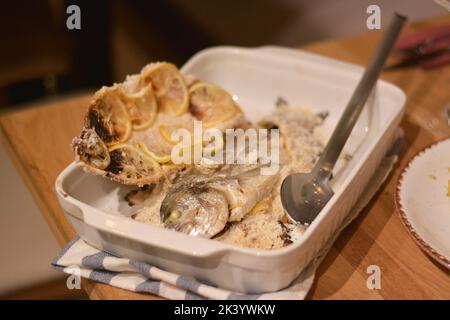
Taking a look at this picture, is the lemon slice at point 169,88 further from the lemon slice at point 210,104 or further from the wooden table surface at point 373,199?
the wooden table surface at point 373,199

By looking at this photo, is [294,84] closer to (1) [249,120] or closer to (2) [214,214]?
(1) [249,120]

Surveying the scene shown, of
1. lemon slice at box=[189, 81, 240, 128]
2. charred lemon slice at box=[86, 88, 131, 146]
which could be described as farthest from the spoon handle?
charred lemon slice at box=[86, 88, 131, 146]

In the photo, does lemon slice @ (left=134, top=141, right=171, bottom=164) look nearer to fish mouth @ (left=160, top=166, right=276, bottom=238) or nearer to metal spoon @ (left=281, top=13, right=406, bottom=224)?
fish mouth @ (left=160, top=166, right=276, bottom=238)

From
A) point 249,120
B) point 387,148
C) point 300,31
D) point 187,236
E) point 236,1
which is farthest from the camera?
point 236,1

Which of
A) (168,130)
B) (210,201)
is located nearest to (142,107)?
(168,130)

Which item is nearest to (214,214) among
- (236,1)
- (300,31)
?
(300,31)

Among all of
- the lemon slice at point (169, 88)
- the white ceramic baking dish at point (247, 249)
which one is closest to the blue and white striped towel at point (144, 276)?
the white ceramic baking dish at point (247, 249)
